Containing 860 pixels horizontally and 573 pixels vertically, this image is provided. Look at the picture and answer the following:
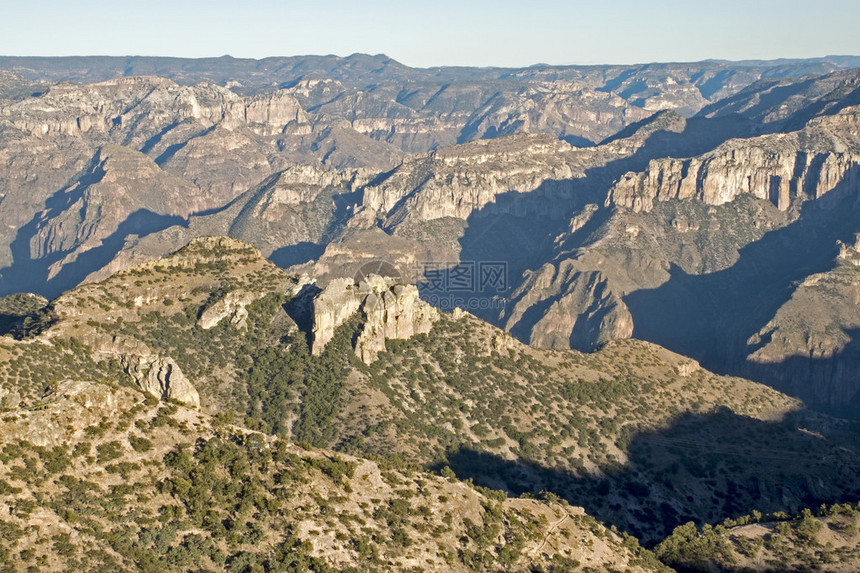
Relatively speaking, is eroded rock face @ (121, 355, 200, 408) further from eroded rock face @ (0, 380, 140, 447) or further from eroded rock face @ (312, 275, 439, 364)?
eroded rock face @ (312, 275, 439, 364)

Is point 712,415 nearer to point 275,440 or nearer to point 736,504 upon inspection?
point 736,504

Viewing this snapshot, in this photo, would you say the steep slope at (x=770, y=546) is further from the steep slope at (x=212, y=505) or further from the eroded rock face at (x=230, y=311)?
the eroded rock face at (x=230, y=311)

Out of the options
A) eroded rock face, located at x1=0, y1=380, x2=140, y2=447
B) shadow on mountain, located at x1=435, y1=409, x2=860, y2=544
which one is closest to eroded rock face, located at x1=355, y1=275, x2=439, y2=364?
shadow on mountain, located at x1=435, y1=409, x2=860, y2=544

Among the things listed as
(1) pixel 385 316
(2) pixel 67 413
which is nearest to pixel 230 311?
(1) pixel 385 316

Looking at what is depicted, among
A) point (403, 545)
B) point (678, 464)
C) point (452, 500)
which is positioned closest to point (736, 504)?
point (678, 464)

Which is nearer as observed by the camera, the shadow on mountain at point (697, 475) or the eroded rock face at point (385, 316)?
the shadow on mountain at point (697, 475)

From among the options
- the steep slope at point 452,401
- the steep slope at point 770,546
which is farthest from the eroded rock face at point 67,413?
the steep slope at point 770,546
